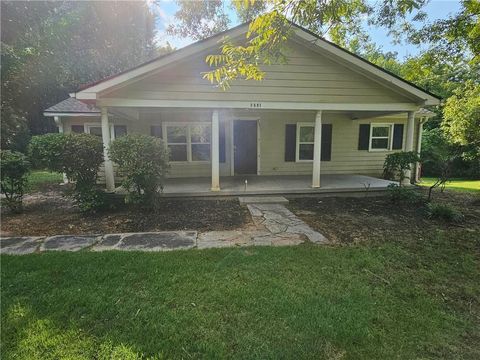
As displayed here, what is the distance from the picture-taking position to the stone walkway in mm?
4086

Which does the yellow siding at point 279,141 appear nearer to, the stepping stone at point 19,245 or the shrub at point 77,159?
the shrub at point 77,159

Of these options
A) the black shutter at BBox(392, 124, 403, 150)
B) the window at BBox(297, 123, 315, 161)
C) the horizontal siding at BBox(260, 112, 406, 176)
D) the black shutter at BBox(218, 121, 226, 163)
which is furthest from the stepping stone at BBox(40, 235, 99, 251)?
the black shutter at BBox(392, 124, 403, 150)

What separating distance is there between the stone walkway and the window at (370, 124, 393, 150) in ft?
23.9

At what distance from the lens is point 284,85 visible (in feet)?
24.2

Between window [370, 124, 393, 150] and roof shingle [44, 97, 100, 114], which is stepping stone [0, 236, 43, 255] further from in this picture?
window [370, 124, 393, 150]

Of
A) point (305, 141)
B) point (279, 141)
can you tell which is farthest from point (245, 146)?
point (305, 141)

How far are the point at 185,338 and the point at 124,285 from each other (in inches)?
44.5

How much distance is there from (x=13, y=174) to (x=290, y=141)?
8.22 m

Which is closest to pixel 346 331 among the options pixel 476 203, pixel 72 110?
pixel 476 203

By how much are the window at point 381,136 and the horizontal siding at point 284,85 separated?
280 cm

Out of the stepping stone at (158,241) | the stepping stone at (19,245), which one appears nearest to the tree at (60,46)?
the stepping stone at (19,245)

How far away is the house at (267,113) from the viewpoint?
22.3ft

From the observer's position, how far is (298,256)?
12.5 feet

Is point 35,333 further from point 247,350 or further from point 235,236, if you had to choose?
point 235,236
